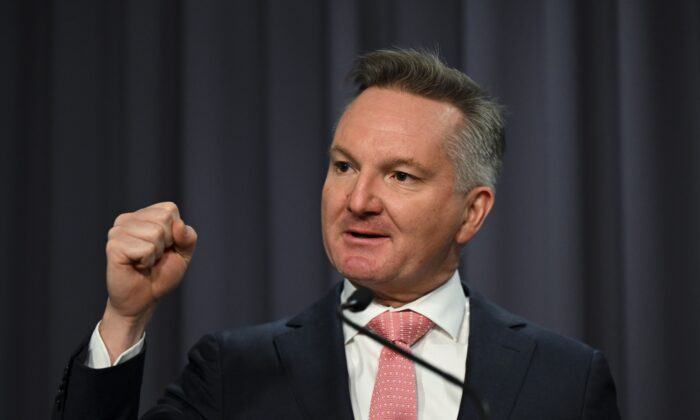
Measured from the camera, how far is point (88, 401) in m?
1.45

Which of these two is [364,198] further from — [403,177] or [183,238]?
[183,238]

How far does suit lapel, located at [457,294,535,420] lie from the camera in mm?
1660

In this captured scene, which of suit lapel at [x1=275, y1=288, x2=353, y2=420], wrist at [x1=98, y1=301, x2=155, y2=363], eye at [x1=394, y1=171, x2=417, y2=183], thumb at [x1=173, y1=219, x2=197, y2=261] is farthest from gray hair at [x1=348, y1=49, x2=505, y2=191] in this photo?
wrist at [x1=98, y1=301, x2=155, y2=363]

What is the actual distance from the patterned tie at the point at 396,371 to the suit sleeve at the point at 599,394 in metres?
0.32

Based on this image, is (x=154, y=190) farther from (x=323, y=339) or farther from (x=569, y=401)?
(x=569, y=401)

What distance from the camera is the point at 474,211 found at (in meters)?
1.84

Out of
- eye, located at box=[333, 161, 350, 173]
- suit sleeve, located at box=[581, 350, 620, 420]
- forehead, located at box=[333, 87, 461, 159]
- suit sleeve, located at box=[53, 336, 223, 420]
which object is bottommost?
suit sleeve, located at box=[581, 350, 620, 420]

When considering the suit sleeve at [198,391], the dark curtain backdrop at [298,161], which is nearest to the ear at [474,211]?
the suit sleeve at [198,391]

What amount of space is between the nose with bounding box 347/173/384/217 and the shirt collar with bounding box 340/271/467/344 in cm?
20

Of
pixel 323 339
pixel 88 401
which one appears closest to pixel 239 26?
pixel 323 339

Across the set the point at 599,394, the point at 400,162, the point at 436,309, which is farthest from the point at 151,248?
the point at 599,394

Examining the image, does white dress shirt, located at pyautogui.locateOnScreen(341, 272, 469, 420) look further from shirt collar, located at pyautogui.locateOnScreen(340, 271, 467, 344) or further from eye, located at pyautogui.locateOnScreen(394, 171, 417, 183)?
eye, located at pyautogui.locateOnScreen(394, 171, 417, 183)

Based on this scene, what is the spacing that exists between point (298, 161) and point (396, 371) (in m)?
0.96

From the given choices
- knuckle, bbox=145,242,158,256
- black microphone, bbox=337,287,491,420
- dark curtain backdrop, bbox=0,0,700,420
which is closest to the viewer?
black microphone, bbox=337,287,491,420
